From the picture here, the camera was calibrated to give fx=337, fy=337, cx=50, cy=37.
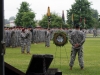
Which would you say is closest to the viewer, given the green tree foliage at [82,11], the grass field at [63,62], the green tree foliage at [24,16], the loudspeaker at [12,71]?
the loudspeaker at [12,71]

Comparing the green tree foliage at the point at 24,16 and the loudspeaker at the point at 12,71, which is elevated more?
the green tree foliage at the point at 24,16

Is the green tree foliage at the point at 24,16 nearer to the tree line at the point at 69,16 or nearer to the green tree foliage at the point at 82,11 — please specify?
the tree line at the point at 69,16

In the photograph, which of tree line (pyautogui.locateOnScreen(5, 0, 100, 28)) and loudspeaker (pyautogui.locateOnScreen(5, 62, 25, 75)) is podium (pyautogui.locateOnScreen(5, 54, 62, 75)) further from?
tree line (pyautogui.locateOnScreen(5, 0, 100, 28))

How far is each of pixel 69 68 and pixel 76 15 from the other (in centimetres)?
7250

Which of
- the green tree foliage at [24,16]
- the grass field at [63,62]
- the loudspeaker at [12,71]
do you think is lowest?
the grass field at [63,62]

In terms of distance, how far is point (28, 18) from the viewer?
222ft

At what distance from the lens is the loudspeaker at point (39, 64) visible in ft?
18.3

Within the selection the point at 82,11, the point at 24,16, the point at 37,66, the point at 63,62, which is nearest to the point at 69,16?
the point at 82,11

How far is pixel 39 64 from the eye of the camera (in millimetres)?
5773

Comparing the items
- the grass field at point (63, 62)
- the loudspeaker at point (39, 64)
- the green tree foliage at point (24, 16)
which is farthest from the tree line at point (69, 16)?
the loudspeaker at point (39, 64)

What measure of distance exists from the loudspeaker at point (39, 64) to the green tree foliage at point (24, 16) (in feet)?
193

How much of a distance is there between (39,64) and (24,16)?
6241 centimetres

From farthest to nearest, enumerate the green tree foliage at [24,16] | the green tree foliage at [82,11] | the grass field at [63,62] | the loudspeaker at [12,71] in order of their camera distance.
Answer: the green tree foliage at [82,11] → the green tree foliage at [24,16] → the grass field at [63,62] → the loudspeaker at [12,71]

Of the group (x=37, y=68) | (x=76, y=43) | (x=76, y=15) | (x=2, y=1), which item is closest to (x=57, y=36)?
(x=76, y=43)
